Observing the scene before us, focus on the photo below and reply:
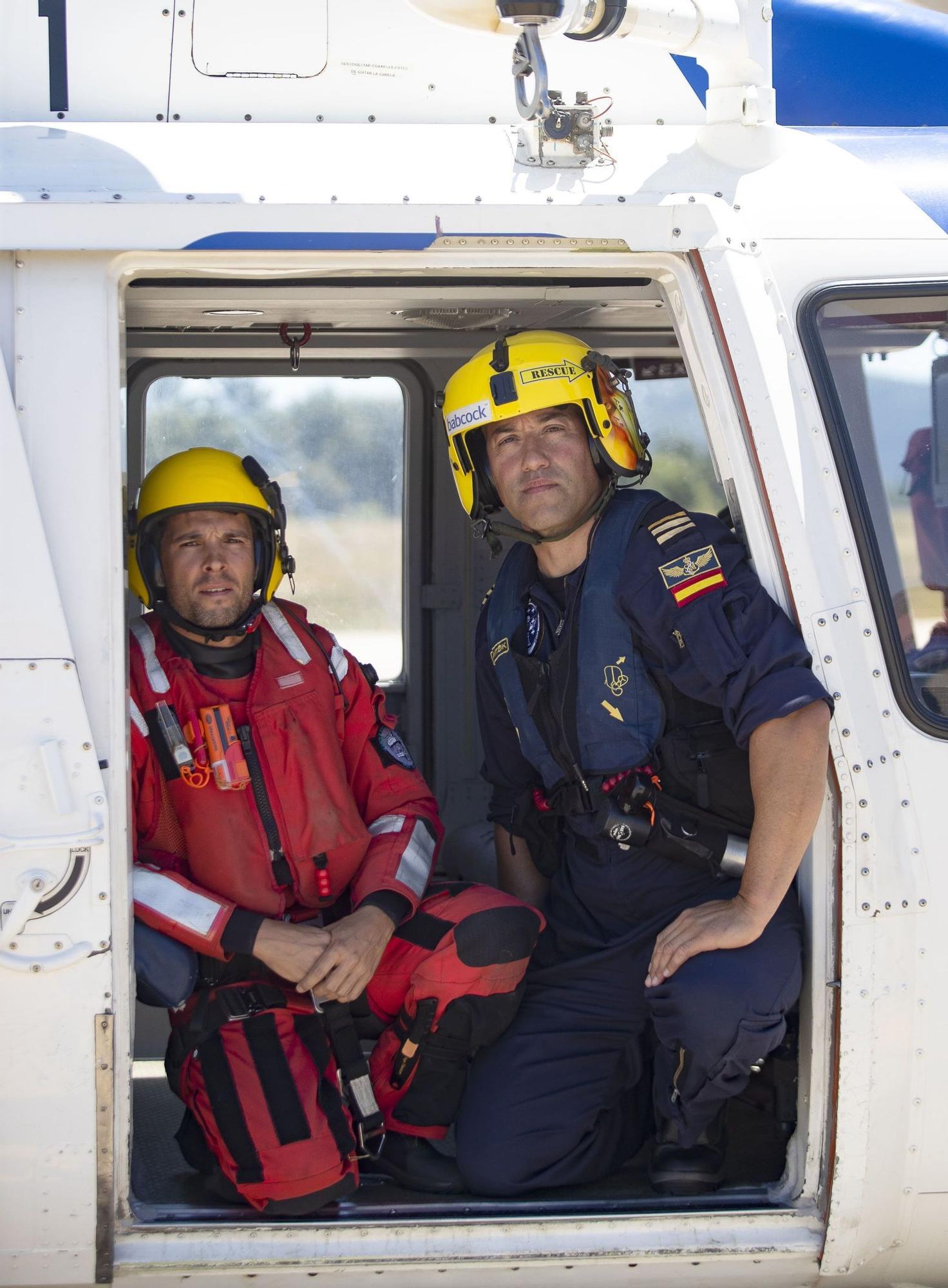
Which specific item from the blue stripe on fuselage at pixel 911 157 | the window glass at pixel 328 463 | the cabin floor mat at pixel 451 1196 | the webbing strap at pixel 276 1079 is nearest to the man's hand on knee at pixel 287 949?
the webbing strap at pixel 276 1079

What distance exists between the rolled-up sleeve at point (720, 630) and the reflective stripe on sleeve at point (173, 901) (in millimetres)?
991

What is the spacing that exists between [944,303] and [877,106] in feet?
1.69

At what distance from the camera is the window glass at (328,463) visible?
3.57 m

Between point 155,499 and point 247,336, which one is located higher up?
point 247,336

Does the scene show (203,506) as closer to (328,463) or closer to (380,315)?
(380,315)

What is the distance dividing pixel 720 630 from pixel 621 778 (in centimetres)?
41

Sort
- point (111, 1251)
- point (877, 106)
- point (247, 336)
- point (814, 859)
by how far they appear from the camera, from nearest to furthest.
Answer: point (111, 1251) → point (814, 859) → point (877, 106) → point (247, 336)

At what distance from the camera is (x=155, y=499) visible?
2689 millimetres

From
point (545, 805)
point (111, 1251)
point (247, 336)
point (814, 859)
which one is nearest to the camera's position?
point (111, 1251)

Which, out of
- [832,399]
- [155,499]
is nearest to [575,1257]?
[832,399]

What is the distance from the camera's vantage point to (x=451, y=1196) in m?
2.40

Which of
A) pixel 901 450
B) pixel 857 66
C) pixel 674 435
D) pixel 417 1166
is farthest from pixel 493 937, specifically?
pixel 857 66

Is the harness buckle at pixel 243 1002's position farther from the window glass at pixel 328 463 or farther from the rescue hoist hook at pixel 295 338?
the rescue hoist hook at pixel 295 338

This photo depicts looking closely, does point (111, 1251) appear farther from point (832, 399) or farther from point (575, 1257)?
point (832, 399)
